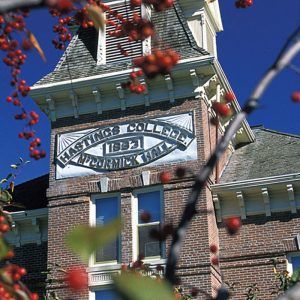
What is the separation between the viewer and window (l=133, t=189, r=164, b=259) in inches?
A: 589

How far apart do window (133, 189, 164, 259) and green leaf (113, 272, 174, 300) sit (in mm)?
13482

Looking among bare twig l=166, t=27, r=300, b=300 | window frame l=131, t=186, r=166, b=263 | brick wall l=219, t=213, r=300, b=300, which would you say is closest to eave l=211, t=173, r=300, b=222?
brick wall l=219, t=213, r=300, b=300

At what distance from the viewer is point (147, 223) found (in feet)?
49.5

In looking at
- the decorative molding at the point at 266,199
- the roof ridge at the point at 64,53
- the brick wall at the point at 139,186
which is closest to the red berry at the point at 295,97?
the brick wall at the point at 139,186

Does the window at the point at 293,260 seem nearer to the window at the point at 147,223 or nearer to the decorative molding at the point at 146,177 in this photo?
the window at the point at 147,223

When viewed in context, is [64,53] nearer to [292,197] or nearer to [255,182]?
[255,182]

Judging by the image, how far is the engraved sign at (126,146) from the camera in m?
15.6

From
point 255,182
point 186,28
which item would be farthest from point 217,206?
point 186,28

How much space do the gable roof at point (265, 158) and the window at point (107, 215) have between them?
107 inches

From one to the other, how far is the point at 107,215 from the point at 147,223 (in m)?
1.04

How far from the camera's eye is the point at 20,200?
18.8 meters

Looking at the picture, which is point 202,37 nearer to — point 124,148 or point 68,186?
point 124,148

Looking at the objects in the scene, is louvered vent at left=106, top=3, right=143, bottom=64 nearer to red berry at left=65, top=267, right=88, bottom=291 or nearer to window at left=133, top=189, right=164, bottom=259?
window at left=133, top=189, right=164, bottom=259

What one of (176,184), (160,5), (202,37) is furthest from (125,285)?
(202,37)
